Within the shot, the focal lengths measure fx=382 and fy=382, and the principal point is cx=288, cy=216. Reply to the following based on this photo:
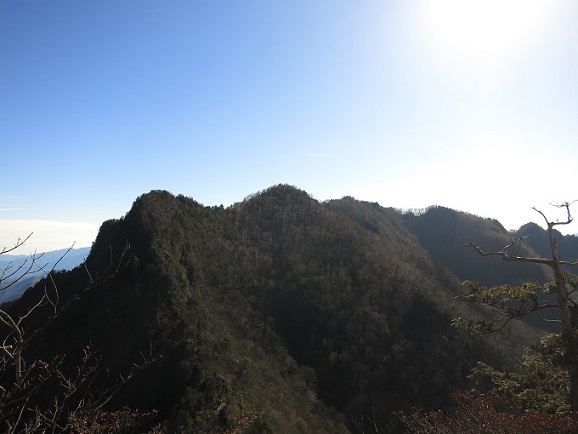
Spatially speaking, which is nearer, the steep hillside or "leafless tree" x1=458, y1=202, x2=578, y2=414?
"leafless tree" x1=458, y1=202, x2=578, y2=414

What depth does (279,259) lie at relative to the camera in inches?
2771

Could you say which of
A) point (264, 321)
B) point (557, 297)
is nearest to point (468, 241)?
point (264, 321)

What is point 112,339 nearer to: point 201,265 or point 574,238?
point 201,265

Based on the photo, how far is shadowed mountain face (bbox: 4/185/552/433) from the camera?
100.0 feet

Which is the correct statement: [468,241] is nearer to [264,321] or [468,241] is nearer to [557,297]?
[264,321]

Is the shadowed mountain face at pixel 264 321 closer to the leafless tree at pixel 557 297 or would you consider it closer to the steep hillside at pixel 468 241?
the leafless tree at pixel 557 297

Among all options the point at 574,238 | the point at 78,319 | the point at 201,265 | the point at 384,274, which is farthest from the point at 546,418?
the point at 574,238

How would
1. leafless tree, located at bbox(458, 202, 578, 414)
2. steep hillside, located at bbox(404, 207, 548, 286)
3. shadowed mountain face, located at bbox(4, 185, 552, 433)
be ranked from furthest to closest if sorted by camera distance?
steep hillside, located at bbox(404, 207, 548, 286) → shadowed mountain face, located at bbox(4, 185, 552, 433) → leafless tree, located at bbox(458, 202, 578, 414)

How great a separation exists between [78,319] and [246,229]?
4361cm

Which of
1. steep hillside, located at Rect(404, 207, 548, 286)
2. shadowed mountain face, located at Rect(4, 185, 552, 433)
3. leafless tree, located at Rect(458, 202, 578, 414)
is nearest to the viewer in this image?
leafless tree, located at Rect(458, 202, 578, 414)

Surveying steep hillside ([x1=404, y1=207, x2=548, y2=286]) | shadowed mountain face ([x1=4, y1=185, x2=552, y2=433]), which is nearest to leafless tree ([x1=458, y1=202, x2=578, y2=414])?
shadowed mountain face ([x1=4, y1=185, x2=552, y2=433])

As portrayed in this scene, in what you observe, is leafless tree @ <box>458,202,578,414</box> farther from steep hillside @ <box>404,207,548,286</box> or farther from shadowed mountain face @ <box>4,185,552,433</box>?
steep hillside @ <box>404,207,548,286</box>

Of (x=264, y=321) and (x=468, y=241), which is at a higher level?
(x=468, y=241)

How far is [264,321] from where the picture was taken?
182 ft
